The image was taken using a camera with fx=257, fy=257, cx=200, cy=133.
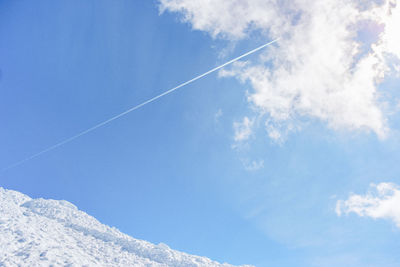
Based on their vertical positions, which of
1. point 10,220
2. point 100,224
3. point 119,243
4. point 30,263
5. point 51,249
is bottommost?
point 30,263

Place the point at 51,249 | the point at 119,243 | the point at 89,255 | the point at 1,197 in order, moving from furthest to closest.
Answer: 1. the point at 1,197
2. the point at 119,243
3. the point at 89,255
4. the point at 51,249

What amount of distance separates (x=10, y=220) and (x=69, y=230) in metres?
9.65

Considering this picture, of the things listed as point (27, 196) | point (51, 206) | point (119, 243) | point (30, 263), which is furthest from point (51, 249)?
point (27, 196)

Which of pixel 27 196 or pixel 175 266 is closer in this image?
pixel 175 266

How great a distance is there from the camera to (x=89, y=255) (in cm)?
3800

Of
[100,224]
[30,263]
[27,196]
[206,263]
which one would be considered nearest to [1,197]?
[27,196]

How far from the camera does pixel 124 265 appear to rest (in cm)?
3878

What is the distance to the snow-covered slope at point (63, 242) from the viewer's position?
32234 mm

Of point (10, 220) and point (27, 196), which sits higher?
point (27, 196)

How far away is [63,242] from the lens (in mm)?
38844

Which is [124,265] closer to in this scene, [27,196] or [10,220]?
[10,220]

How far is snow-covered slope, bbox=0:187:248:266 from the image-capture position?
106ft

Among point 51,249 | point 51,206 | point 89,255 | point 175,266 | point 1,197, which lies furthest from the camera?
point 51,206

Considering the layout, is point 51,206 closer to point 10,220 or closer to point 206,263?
point 10,220
